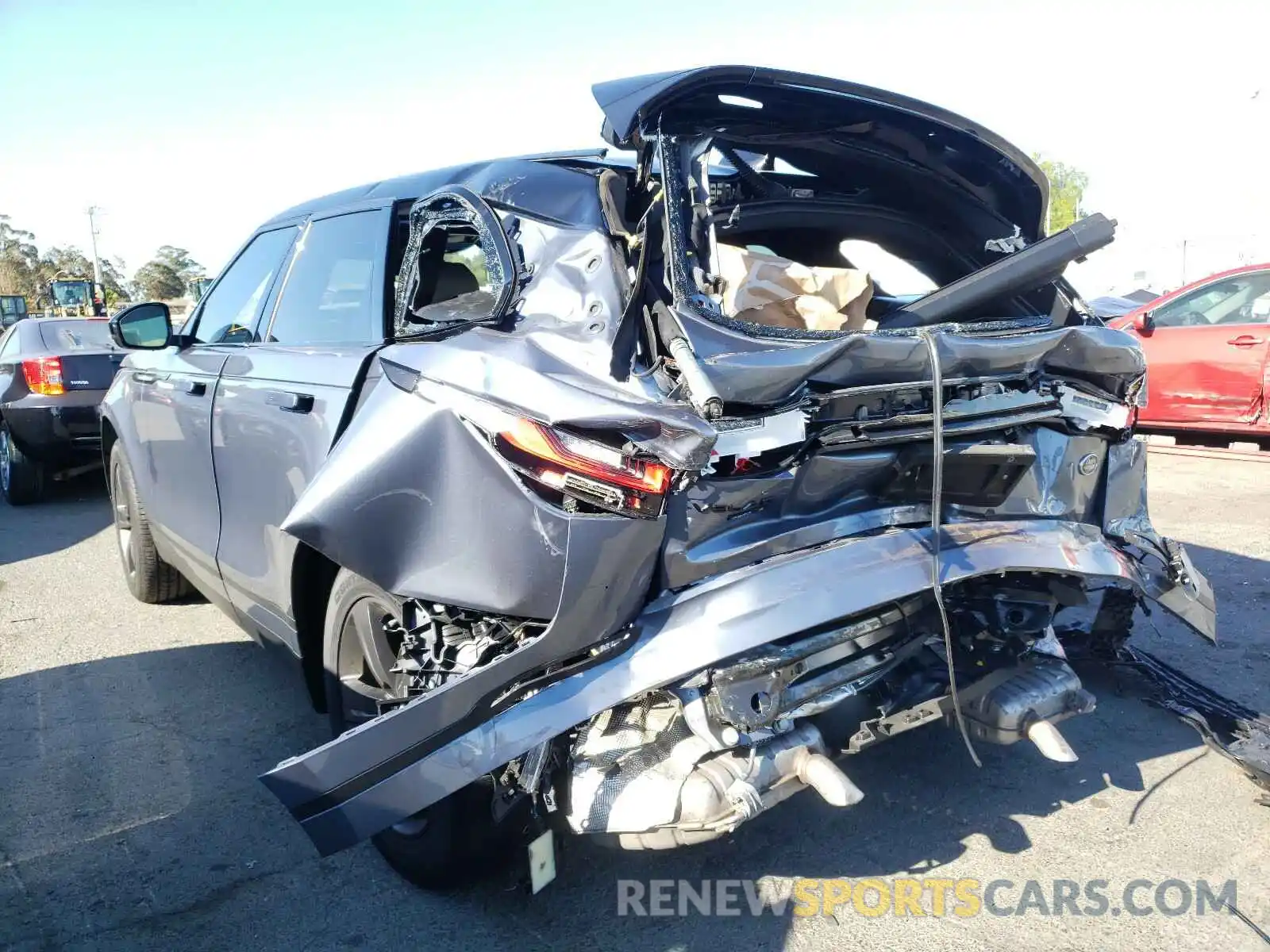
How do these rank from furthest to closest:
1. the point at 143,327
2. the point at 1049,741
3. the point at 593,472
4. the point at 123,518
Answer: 1. the point at 123,518
2. the point at 143,327
3. the point at 1049,741
4. the point at 593,472

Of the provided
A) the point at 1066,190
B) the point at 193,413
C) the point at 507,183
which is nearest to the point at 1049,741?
the point at 507,183

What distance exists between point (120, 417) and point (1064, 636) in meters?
4.48

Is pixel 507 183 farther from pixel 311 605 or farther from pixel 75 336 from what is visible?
pixel 75 336

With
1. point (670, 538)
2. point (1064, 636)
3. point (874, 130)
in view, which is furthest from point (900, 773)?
point (874, 130)

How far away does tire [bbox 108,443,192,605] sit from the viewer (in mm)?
4988

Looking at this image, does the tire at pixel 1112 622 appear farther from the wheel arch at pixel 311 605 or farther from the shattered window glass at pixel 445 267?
the wheel arch at pixel 311 605

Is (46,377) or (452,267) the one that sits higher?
(452,267)

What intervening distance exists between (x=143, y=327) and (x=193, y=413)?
73 cm

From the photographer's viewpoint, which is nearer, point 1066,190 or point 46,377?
point 46,377

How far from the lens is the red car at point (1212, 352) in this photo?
8242mm

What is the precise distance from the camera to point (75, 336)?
8742mm

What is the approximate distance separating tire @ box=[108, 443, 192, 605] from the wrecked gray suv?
6.73 ft

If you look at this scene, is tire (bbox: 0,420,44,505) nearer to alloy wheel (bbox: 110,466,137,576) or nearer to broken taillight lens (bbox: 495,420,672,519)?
alloy wheel (bbox: 110,466,137,576)

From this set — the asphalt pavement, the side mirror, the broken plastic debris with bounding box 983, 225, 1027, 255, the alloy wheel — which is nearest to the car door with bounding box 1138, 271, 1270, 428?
the asphalt pavement
